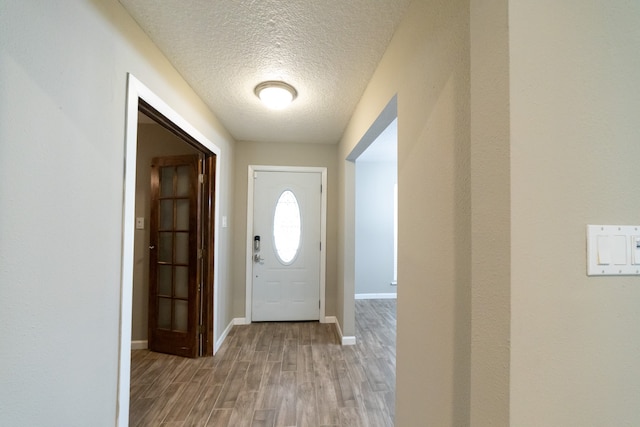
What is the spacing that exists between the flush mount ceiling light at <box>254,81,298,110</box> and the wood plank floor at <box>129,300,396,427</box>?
2.32 metres

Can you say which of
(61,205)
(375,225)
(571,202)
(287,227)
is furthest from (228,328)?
(571,202)

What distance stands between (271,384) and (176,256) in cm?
154

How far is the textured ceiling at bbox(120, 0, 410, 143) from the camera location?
3.92 feet

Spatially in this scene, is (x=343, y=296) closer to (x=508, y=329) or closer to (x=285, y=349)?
(x=285, y=349)

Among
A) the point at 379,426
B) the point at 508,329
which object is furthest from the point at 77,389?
the point at 379,426

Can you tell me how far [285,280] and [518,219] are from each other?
119 inches

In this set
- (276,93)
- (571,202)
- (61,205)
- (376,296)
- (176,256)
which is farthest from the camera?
(376,296)

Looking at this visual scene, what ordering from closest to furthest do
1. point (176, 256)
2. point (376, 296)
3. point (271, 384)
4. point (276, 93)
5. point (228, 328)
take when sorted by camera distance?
point (276, 93), point (271, 384), point (176, 256), point (228, 328), point (376, 296)

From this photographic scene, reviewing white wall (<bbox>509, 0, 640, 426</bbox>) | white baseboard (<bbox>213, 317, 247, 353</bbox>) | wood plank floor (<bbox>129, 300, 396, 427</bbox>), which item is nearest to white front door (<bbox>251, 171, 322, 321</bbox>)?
white baseboard (<bbox>213, 317, 247, 353</bbox>)

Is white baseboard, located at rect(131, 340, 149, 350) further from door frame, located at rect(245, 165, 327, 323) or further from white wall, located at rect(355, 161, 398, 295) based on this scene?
white wall, located at rect(355, 161, 398, 295)

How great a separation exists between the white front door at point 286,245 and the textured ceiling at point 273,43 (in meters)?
1.23

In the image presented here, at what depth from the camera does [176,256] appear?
253 centimetres

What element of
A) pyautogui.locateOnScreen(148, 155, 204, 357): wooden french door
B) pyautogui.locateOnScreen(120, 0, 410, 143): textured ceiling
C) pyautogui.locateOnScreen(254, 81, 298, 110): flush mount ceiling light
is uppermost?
pyautogui.locateOnScreen(120, 0, 410, 143): textured ceiling

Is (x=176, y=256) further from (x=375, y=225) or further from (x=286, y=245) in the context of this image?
(x=375, y=225)
